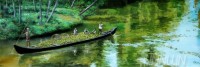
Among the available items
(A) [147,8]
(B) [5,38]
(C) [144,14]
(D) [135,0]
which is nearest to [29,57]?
(B) [5,38]

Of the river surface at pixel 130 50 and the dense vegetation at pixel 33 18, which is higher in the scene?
the dense vegetation at pixel 33 18

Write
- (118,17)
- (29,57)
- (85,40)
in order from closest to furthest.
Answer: (29,57) → (85,40) → (118,17)

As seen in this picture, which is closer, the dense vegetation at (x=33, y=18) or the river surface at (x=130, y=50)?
the river surface at (x=130, y=50)

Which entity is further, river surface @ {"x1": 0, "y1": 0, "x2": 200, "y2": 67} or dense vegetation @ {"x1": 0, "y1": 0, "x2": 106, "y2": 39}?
dense vegetation @ {"x1": 0, "y1": 0, "x2": 106, "y2": 39}

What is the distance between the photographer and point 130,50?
3800 cm

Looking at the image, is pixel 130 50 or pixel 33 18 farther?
pixel 33 18

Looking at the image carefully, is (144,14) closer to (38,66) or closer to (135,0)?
(135,0)

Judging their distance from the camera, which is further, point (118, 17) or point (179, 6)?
point (179, 6)

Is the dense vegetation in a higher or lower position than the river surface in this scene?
higher

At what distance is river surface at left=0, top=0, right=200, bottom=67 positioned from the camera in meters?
33.8

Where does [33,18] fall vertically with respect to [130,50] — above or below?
above

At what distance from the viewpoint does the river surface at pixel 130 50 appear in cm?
3378

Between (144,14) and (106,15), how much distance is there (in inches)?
204

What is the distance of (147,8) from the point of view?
220 feet
